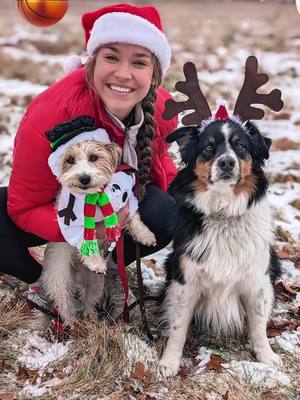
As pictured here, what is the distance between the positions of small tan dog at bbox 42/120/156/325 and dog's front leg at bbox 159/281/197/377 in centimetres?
33

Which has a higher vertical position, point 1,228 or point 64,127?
point 64,127

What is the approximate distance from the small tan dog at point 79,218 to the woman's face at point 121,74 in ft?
0.79

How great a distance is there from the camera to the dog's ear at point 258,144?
2717 millimetres

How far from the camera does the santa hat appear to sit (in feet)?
8.69

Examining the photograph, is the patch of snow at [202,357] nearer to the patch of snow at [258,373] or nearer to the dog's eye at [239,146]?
the patch of snow at [258,373]

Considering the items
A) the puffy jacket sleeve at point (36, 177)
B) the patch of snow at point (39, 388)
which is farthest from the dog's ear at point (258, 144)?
the patch of snow at point (39, 388)

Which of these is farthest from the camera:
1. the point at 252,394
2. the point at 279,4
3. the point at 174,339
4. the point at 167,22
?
the point at 279,4

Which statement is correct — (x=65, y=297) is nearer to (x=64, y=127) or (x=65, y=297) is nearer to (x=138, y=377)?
(x=138, y=377)

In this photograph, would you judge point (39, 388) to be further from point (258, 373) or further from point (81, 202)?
point (258, 373)

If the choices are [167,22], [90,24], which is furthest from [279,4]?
[90,24]

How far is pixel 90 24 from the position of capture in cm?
293

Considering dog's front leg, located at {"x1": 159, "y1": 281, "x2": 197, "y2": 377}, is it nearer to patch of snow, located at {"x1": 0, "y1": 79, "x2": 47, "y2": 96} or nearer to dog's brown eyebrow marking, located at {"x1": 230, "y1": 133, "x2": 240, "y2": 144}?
dog's brown eyebrow marking, located at {"x1": 230, "y1": 133, "x2": 240, "y2": 144}

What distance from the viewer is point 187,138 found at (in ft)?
9.22

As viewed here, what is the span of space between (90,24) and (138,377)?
1876 millimetres
